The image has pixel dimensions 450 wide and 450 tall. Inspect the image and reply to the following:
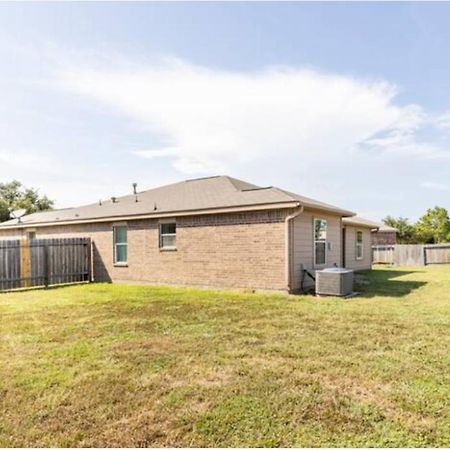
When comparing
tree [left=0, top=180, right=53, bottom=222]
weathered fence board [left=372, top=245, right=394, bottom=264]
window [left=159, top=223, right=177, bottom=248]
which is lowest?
weathered fence board [left=372, top=245, right=394, bottom=264]

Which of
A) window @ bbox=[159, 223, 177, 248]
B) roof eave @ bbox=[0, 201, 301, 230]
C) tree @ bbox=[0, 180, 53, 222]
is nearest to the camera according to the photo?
roof eave @ bbox=[0, 201, 301, 230]

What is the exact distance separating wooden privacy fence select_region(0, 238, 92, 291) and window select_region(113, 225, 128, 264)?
1.52m

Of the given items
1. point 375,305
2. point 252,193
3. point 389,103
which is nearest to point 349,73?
point 389,103

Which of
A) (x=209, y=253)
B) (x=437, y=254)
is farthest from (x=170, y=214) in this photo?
(x=437, y=254)

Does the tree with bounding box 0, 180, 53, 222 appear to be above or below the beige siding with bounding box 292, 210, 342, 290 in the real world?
above

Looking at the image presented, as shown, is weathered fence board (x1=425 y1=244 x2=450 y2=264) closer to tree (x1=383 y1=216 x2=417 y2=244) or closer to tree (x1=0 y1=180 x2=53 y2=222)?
tree (x1=383 y1=216 x2=417 y2=244)

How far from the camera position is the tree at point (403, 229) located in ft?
137

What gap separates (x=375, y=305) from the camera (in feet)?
29.3

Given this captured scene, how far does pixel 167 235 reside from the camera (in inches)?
532

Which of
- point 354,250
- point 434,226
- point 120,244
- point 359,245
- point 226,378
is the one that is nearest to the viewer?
point 226,378

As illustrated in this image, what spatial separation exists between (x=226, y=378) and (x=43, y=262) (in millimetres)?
12103

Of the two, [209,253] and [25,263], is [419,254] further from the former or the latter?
[25,263]

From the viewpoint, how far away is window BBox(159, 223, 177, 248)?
13297 mm

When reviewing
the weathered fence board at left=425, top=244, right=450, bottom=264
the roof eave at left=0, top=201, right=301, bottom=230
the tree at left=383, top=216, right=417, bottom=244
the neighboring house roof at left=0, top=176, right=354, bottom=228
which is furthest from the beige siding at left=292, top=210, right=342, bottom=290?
the tree at left=383, top=216, right=417, bottom=244
